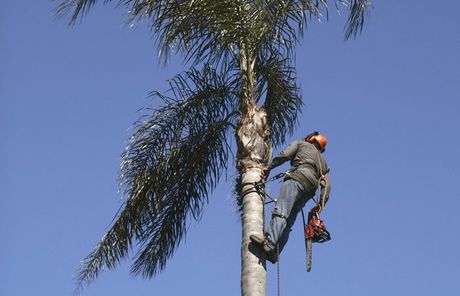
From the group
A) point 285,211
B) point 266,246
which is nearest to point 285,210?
point 285,211

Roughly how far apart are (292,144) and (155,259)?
2501 millimetres

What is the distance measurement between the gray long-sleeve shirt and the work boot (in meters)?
0.92

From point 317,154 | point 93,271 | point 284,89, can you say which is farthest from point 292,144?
point 93,271

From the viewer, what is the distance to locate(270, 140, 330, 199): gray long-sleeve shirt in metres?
10.9

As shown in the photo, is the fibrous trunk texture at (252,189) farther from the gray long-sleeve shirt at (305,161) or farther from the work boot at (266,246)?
the gray long-sleeve shirt at (305,161)

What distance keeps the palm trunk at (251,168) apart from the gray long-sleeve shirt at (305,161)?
185 mm

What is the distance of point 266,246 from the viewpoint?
33.5 ft

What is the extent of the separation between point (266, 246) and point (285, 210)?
456 millimetres

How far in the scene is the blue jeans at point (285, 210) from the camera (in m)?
10.3

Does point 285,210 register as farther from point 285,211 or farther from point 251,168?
point 251,168

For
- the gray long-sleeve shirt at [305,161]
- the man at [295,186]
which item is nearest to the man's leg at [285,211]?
the man at [295,186]

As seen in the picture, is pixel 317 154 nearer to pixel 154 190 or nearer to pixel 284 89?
pixel 284 89

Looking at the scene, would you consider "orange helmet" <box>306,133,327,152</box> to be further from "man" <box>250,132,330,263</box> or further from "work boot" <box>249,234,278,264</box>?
"work boot" <box>249,234,278,264</box>

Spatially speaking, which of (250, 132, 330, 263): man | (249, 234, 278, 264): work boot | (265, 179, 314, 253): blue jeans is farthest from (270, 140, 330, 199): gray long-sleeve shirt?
(249, 234, 278, 264): work boot
